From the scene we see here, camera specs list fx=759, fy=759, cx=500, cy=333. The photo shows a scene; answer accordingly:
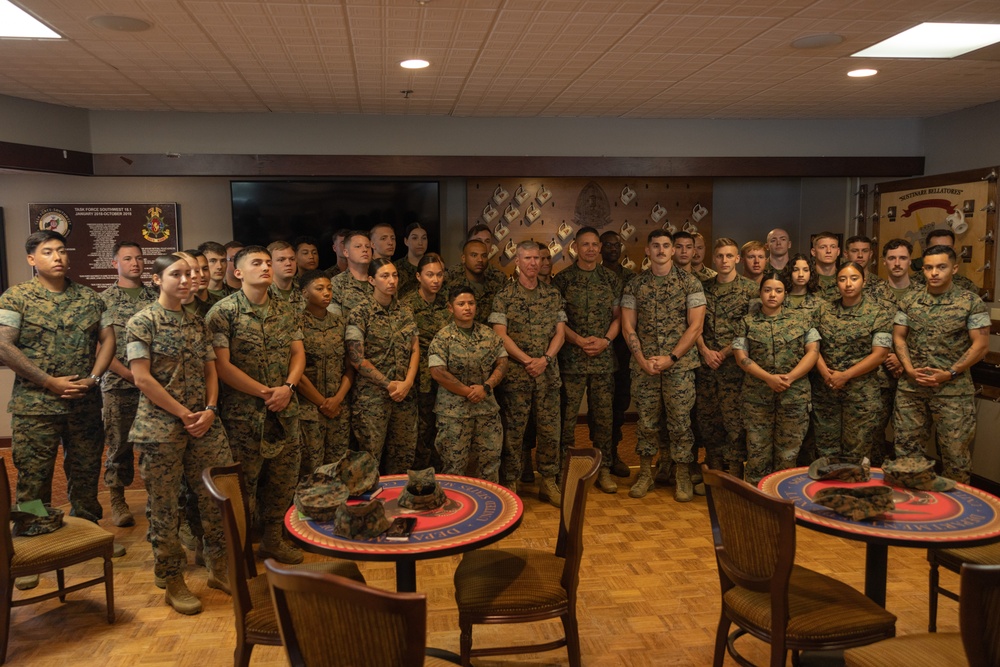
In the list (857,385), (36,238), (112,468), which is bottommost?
(112,468)

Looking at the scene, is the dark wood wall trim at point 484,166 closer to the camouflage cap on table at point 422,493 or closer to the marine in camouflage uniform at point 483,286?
the marine in camouflage uniform at point 483,286

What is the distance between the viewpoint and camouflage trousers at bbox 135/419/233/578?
3770 millimetres

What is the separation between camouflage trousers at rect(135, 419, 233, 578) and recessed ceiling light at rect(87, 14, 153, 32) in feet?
6.91

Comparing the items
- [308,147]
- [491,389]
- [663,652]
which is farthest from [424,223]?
[663,652]

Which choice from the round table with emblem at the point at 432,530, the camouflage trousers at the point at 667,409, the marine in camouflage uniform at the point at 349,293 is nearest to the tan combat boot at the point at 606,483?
the camouflage trousers at the point at 667,409

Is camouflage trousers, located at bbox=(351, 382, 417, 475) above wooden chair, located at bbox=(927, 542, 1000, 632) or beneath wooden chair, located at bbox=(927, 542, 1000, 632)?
above

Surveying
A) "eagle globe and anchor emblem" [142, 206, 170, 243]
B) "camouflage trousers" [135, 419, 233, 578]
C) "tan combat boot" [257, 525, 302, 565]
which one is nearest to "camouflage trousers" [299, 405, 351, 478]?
"tan combat boot" [257, 525, 302, 565]

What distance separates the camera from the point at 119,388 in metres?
4.74

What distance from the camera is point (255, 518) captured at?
15.5 ft

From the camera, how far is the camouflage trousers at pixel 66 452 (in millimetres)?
4355

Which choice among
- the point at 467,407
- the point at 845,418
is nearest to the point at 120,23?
the point at 467,407

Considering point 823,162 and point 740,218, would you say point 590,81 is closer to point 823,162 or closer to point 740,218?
point 823,162

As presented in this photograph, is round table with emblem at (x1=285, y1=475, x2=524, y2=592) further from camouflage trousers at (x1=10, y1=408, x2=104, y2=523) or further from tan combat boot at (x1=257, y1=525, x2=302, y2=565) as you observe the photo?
camouflage trousers at (x1=10, y1=408, x2=104, y2=523)

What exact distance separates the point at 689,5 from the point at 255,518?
384cm
